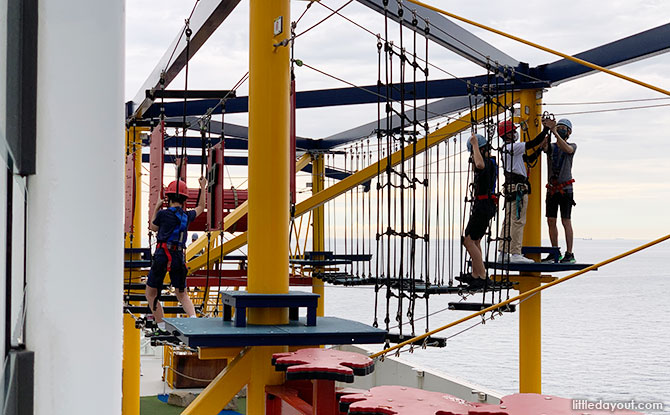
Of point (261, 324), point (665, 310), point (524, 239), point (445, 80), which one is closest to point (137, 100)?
point (445, 80)

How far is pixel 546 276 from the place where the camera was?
1012cm

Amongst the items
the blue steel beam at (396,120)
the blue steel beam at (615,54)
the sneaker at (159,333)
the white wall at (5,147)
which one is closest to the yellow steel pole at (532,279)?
the blue steel beam at (615,54)

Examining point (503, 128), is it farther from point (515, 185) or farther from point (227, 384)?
point (227, 384)

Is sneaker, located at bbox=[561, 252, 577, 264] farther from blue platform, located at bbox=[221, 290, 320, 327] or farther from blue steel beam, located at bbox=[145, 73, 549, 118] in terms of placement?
blue platform, located at bbox=[221, 290, 320, 327]

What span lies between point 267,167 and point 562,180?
4672 mm

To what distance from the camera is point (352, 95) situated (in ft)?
38.0

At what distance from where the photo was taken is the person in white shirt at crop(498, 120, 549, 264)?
9.09 metres

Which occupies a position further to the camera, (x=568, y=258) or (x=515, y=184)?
(x=568, y=258)

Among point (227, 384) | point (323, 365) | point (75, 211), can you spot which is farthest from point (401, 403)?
point (75, 211)

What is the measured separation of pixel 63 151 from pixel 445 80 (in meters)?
10.2

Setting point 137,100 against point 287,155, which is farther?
point 137,100

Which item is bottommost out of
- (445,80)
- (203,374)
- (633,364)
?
(633,364)

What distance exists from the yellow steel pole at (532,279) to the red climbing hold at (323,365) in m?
5.71

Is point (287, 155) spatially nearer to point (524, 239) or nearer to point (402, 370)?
point (524, 239)
